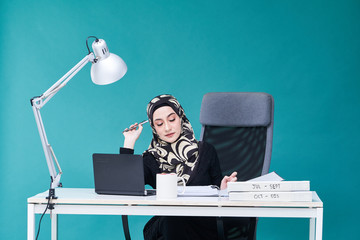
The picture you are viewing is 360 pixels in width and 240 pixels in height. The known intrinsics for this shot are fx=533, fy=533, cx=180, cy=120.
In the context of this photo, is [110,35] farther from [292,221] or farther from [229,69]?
[292,221]

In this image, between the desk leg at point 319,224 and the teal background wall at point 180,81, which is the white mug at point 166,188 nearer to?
the desk leg at point 319,224

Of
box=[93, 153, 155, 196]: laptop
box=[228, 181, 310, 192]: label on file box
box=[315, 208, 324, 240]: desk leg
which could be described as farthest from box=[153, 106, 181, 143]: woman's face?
box=[315, 208, 324, 240]: desk leg

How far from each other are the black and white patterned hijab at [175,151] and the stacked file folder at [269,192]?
0.69 meters

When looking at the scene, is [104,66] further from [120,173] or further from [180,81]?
[180,81]

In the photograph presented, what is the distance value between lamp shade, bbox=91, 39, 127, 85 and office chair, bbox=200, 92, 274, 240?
0.92m

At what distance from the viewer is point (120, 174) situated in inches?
75.0

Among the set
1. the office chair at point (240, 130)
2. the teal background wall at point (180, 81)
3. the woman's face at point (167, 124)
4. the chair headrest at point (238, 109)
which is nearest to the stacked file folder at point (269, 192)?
the woman's face at point (167, 124)

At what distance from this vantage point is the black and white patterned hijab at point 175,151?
249 cm

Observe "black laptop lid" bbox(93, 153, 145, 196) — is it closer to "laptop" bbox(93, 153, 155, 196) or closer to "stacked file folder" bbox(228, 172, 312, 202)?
"laptop" bbox(93, 153, 155, 196)

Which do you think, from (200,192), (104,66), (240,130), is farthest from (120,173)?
(240,130)

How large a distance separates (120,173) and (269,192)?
528 mm

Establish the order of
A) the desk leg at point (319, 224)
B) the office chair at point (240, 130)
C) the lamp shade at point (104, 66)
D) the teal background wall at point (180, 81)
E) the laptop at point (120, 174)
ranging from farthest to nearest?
the teal background wall at point (180, 81), the office chair at point (240, 130), the lamp shade at point (104, 66), the laptop at point (120, 174), the desk leg at point (319, 224)

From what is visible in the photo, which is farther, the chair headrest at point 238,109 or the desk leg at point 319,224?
the chair headrest at point 238,109

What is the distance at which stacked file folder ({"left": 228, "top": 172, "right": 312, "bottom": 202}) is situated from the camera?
1.78m
